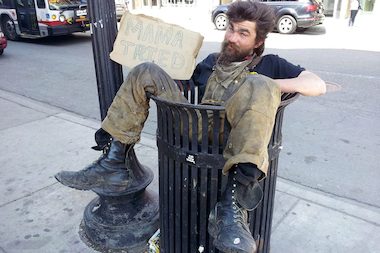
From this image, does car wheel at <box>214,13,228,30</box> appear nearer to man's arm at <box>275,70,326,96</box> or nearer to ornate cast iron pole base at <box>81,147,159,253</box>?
ornate cast iron pole base at <box>81,147,159,253</box>

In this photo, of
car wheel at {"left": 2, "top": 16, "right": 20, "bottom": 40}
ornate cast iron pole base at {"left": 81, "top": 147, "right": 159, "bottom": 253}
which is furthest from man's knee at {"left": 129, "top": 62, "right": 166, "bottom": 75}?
car wheel at {"left": 2, "top": 16, "right": 20, "bottom": 40}

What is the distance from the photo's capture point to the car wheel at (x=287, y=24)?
13078 mm

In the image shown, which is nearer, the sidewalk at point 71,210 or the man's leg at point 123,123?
the man's leg at point 123,123

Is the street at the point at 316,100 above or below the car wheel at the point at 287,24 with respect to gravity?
below

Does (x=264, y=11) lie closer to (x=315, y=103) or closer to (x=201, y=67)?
(x=201, y=67)

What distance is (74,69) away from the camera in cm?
837

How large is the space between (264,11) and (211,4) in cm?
1890

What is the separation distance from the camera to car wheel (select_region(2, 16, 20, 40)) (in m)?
12.7

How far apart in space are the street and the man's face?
0.58 metres

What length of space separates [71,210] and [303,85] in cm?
200

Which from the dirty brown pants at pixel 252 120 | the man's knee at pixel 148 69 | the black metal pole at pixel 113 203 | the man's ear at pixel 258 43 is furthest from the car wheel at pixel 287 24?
the dirty brown pants at pixel 252 120

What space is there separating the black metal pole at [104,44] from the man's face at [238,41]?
692 millimetres

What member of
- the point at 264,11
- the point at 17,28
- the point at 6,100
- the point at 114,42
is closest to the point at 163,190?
the point at 114,42

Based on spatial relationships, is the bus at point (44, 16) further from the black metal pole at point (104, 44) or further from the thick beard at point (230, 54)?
the thick beard at point (230, 54)
